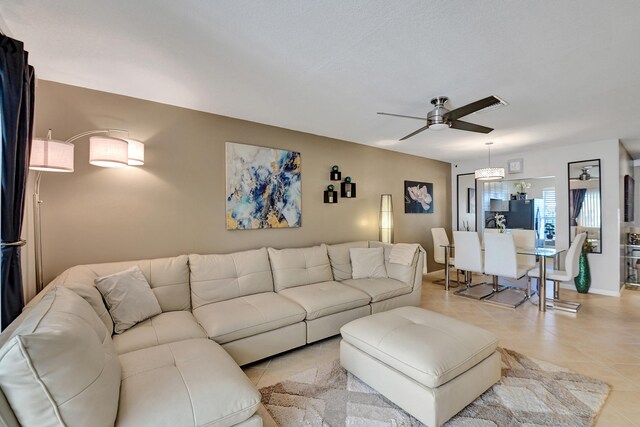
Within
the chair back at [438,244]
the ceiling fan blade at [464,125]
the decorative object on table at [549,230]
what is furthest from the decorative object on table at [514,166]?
the ceiling fan blade at [464,125]

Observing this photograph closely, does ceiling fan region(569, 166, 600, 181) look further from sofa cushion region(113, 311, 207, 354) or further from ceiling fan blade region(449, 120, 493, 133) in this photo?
sofa cushion region(113, 311, 207, 354)

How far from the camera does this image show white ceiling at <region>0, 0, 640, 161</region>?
1.55 m

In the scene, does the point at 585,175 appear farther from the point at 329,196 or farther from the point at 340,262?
the point at 340,262

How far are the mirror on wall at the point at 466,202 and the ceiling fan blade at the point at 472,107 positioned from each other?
3799 mm

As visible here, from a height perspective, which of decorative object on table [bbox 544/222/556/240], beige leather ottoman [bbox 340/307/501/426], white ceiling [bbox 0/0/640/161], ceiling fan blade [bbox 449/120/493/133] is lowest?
beige leather ottoman [bbox 340/307/501/426]

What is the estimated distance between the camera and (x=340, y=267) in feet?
11.9

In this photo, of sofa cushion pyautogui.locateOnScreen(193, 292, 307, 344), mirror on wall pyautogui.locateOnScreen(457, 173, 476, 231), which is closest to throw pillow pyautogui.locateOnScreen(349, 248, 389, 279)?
sofa cushion pyautogui.locateOnScreen(193, 292, 307, 344)

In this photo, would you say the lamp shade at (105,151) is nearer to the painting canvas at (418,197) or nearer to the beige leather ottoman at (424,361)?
the beige leather ottoman at (424,361)

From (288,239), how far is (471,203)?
4344mm

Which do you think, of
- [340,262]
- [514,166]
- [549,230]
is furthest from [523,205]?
[340,262]

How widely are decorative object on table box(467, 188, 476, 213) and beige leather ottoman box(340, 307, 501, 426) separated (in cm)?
443

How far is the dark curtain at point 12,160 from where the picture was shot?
1.55 m

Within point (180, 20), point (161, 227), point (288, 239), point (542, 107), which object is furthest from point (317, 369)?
point (542, 107)

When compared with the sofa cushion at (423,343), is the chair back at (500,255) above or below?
above
